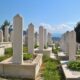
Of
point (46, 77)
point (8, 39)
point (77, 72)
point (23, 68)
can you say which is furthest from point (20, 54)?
point (8, 39)

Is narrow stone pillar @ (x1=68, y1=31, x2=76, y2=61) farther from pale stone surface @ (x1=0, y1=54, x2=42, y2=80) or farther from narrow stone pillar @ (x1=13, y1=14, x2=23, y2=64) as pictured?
pale stone surface @ (x1=0, y1=54, x2=42, y2=80)

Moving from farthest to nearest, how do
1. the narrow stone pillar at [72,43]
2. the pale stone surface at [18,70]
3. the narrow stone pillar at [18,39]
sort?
the narrow stone pillar at [72,43] → the narrow stone pillar at [18,39] → the pale stone surface at [18,70]

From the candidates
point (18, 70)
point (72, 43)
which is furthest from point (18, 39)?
point (72, 43)

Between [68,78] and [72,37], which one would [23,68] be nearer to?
[68,78]

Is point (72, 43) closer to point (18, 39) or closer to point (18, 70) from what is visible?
point (18, 39)

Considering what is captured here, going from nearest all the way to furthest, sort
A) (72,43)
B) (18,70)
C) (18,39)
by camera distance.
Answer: (18,70)
(18,39)
(72,43)

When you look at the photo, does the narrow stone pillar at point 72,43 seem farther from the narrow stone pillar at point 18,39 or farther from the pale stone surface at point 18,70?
the pale stone surface at point 18,70

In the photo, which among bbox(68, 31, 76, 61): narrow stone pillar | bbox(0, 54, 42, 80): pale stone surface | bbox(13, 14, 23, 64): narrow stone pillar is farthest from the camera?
bbox(68, 31, 76, 61): narrow stone pillar

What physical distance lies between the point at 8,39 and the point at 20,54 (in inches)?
892

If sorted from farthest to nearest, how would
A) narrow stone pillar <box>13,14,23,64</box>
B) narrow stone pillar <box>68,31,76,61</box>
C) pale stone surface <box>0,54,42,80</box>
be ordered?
narrow stone pillar <box>68,31,76,61</box>, narrow stone pillar <box>13,14,23,64</box>, pale stone surface <box>0,54,42,80</box>

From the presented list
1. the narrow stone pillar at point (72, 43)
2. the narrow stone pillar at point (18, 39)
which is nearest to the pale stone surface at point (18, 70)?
the narrow stone pillar at point (18, 39)

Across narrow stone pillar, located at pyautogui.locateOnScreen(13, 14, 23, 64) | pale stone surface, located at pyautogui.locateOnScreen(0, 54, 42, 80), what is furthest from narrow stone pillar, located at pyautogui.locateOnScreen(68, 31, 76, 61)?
pale stone surface, located at pyautogui.locateOnScreen(0, 54, 42, 80)

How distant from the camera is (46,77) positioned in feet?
40.1

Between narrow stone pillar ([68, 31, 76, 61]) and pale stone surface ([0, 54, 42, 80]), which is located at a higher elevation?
Answer: narrow stone pillar ([68, 31, 76, 61])
